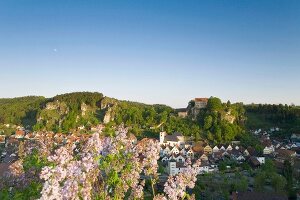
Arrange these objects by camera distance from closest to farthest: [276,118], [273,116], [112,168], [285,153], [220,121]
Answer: [112,168]
[285,153]
[220,121]
[276,118]
[273,116]

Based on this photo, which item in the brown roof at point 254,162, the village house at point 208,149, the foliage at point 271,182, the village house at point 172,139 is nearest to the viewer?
the foliage at point 271,182

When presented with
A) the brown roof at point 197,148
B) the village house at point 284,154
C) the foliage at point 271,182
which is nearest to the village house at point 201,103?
the brown roof at point 197,148

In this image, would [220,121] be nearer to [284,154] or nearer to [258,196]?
[284,154]

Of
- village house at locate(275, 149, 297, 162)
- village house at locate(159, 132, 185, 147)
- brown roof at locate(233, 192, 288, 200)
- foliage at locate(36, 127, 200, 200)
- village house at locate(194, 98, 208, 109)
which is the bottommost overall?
brown roof at locate(233, 192, 288, 200)

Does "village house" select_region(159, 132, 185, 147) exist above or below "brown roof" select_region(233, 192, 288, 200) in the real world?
above

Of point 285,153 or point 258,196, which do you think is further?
point 285,153

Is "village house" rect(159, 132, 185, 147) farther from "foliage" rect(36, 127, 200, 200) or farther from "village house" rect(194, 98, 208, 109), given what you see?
"foliage" rect(36, 127, 200, 200)

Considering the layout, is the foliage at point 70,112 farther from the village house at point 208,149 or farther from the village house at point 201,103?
the village house at point 208,149

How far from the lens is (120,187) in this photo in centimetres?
568

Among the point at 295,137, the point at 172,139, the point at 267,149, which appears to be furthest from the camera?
the point at 295,137

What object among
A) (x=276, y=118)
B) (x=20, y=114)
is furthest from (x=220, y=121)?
(x=20, y=114)

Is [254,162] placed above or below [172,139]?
below

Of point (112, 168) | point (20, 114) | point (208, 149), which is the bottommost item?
point (208, 149)

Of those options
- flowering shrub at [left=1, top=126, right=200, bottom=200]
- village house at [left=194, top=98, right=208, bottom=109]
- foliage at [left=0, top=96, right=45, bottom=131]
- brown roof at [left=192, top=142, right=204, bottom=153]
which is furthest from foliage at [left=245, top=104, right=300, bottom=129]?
flowering shrub at [left=1, top=126, right=200, bottom=200]
